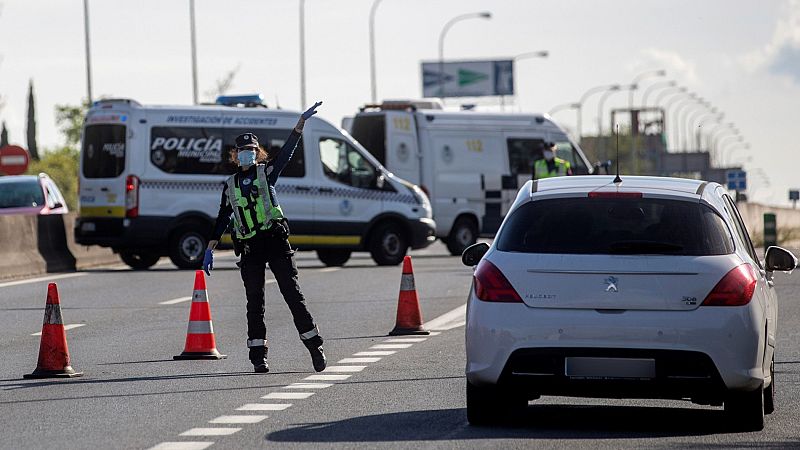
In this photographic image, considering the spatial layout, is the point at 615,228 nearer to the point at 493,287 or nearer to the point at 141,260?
the point at 493,287

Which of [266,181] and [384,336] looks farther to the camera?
[384,336]

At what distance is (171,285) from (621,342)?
50.9ft

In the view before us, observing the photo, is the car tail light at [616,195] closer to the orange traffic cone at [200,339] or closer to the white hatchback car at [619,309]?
the white hatchback car at [619,309]

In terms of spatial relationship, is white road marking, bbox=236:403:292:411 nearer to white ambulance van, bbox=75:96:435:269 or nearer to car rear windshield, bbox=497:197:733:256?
car rear windshield, bbox=497:197:733:256

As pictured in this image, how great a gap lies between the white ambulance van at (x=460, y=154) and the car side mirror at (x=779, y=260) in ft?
75.0

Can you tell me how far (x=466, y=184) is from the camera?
34.4m

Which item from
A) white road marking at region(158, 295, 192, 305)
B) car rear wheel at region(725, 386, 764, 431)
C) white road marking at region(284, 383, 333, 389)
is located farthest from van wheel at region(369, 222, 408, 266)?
car rear wheel at region(725, 386, 764, 431)

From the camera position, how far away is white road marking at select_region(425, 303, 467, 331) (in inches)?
690

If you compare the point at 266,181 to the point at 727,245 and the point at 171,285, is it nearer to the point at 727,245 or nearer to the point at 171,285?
the point at 727,245

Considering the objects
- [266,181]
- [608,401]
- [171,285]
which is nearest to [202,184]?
[171,285]

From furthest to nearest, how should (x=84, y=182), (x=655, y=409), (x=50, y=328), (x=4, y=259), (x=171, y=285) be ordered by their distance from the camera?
(x=84, y=182) < (x=4, y=259) < (x=171, y=285) < (x=50, y=328) < (x=655, y=409)

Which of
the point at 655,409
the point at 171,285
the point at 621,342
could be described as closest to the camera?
the point at 621,342

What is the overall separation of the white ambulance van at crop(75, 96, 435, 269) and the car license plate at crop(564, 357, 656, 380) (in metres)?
18.8

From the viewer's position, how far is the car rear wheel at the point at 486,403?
9961 mm
